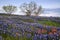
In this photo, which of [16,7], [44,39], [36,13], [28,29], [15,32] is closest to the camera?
[44,39]

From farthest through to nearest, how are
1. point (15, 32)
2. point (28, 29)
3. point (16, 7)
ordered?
point (16, 7), point (28, 29), point (15, 32)

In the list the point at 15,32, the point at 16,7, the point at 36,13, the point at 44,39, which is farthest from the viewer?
the point at 36,13

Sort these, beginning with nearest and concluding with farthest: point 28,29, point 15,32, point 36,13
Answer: point 15,32 < point 28,29 < point 36,13

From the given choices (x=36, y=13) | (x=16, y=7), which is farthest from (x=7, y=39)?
(x=36, y=13)

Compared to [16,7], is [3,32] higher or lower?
lower

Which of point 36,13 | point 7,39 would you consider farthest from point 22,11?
point 7,39

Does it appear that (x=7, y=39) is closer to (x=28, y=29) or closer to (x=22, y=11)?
(x=28, y=29)

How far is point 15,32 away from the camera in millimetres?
1412

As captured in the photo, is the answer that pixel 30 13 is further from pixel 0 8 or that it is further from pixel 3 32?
pixel 3 32

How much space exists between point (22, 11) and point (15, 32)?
0.65 metres

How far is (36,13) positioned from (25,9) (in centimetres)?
18

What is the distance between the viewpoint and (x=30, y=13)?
6.64ft

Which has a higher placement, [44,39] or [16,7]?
[16,7]

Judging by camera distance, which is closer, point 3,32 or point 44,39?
point 44,39
